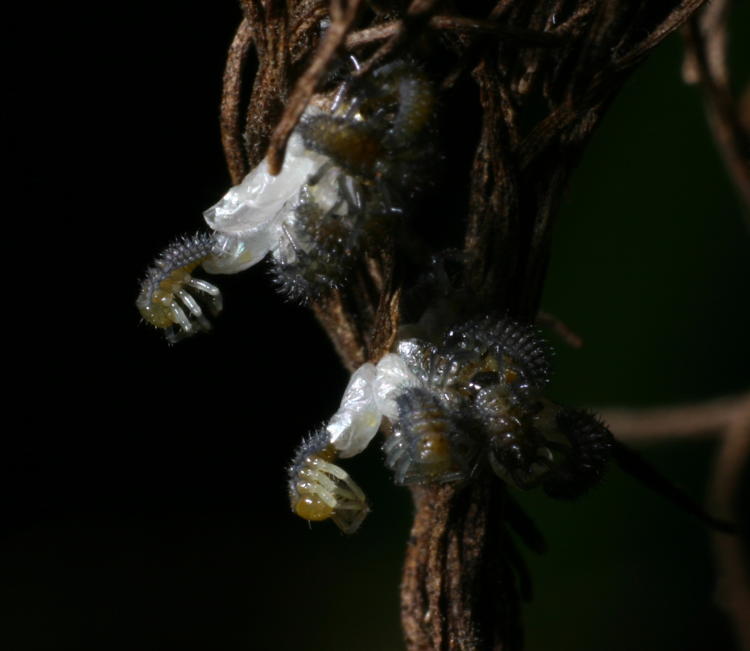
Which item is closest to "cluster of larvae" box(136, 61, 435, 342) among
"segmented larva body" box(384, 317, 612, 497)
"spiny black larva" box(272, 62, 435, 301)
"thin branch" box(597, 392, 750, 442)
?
"spiny black larva" box(272, 62, 435, 301)

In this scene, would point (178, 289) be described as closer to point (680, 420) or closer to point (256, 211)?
point (256, 211)

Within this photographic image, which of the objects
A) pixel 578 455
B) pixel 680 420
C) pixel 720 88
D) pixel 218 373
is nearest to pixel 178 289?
pixel 578 455

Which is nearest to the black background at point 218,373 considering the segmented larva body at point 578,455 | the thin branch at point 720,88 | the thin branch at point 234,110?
the thin branch at point 720,88

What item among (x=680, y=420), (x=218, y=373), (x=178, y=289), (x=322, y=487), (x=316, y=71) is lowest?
(x=680, y=420)

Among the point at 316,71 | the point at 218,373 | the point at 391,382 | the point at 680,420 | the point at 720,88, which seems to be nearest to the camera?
the point at 316,71

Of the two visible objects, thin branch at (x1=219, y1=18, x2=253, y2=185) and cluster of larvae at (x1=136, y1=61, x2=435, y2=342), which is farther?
thin branch at (x1=219, y1=18, x2=253, y2=185)

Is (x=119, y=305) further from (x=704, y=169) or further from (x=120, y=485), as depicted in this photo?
(x=704, y=169)

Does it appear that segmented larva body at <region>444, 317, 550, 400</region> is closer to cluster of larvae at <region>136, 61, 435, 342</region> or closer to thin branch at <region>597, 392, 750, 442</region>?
cluster of larvae at <region>136, 61, 435, 342</region>
